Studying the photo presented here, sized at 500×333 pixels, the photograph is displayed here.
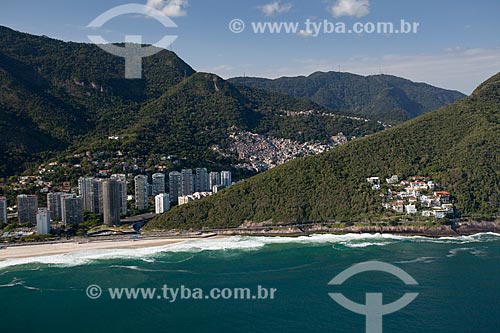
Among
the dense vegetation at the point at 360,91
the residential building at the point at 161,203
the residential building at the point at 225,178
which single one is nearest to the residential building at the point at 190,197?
the residential building at the point at 161,203

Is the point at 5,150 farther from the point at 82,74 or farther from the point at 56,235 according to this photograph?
the point at 82,74

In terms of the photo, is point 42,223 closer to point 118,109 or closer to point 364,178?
point 364,178

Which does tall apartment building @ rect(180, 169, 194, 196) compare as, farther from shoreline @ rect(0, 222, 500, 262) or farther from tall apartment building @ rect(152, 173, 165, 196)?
shoreline @ rect(0, 222, 500, 262)

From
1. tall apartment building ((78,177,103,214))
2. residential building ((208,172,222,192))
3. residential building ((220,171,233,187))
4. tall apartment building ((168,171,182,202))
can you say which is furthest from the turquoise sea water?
residential building ((220,171,233,187))

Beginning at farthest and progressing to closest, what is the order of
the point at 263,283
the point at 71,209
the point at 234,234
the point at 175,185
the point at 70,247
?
the point at 175,185 < the point at 71,209 < the point at 234,234 < the point at 70,247 < the point at 263,283

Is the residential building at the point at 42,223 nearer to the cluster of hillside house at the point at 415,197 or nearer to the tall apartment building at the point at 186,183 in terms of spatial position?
the tall apartment building at the point at 186,183

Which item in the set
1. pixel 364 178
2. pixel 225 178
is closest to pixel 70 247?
pixel 225 178

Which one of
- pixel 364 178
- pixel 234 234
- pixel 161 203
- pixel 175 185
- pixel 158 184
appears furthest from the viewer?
pixel 158 184

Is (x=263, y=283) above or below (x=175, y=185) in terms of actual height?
below
